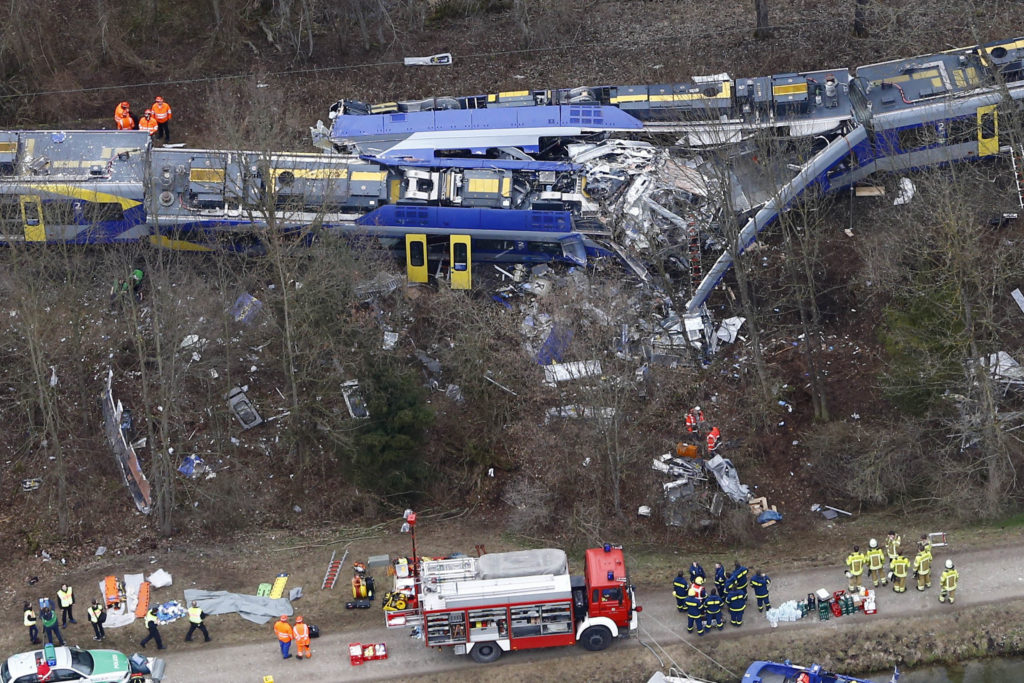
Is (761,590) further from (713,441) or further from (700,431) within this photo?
(700,431)

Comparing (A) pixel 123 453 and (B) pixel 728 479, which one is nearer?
(B) pixel 728 479

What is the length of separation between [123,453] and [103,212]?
772 cm

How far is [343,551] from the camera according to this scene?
144 feet

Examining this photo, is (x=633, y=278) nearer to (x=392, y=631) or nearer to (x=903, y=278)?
(x=903, y=278)

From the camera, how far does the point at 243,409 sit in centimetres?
4784

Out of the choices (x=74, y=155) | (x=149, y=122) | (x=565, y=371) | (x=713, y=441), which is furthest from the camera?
(x=149, y=122)

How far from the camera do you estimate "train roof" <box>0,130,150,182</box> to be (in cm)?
5059

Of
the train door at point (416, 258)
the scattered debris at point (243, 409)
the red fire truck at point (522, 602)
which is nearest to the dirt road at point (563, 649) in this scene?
the red fire truck at point (522, 602)

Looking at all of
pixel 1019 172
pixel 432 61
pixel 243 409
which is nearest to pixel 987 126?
pixel 1019 172

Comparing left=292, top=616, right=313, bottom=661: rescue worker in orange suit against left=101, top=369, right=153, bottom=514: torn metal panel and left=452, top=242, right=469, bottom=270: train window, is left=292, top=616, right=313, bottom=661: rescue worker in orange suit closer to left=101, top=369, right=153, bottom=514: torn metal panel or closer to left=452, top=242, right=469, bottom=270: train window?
left=101, top=369, right=153, bottom=514: torn metal panel

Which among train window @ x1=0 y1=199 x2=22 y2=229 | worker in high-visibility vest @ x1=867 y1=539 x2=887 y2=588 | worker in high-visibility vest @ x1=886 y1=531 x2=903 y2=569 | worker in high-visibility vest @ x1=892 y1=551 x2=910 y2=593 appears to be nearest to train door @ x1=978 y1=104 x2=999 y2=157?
worker in high-visibility vest @ x1=886 y1=531 x2=903 y2=569

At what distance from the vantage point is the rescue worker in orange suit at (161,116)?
53844 millimetres

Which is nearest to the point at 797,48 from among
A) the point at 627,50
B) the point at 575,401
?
the point at 627,50

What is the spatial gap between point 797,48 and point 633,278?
411 inches
